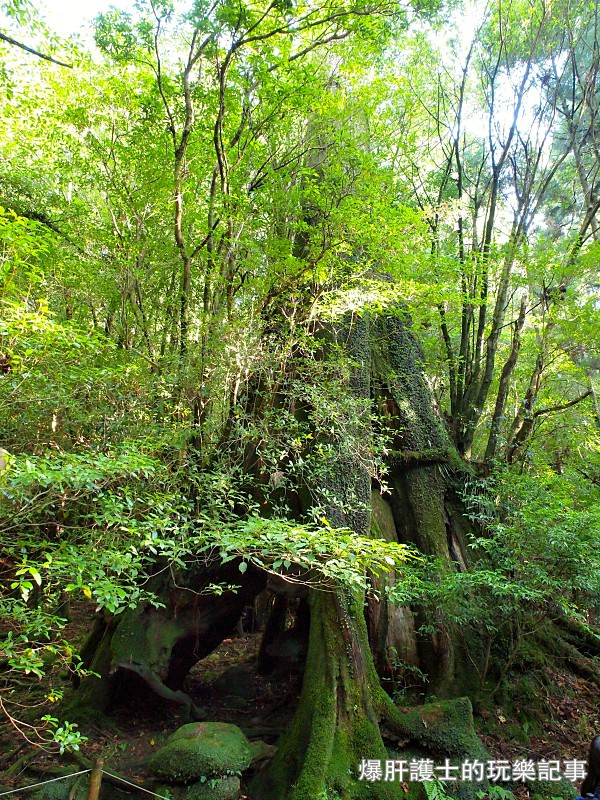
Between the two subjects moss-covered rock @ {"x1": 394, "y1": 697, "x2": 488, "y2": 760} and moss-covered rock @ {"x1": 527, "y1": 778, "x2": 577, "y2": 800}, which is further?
moss-covered rock @ {"x1": 527, "y1": 778, "x2": 577, "y2": 800}

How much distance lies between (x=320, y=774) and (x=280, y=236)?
257 inches

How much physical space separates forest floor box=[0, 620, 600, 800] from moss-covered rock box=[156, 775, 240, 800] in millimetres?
442

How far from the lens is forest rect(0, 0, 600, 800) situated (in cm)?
479

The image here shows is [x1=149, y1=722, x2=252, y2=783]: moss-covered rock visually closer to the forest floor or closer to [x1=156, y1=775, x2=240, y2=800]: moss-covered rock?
[x1=156, y1=775, x2=240, y2=800]: moss-covered rock

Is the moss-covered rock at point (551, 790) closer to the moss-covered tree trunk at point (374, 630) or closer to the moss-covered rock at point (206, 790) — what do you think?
the moss-covered tree trunk at point (374, 630)

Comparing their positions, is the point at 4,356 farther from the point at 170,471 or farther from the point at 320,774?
the point at 320,774

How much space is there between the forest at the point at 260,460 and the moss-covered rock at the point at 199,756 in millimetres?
31

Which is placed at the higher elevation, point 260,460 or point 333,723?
point 260,460

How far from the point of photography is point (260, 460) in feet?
21.0

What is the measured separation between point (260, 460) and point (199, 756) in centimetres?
323

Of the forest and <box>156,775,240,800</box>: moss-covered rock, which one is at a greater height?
the forest

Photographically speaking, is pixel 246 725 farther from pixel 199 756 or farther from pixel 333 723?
pixel 333 723

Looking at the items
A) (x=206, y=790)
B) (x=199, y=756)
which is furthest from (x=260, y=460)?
(x=206, y=790)

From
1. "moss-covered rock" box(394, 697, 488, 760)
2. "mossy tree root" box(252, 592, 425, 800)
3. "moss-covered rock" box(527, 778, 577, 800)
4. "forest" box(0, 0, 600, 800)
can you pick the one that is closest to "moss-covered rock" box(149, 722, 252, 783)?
"forest" box(0, 0, 600, 800)
